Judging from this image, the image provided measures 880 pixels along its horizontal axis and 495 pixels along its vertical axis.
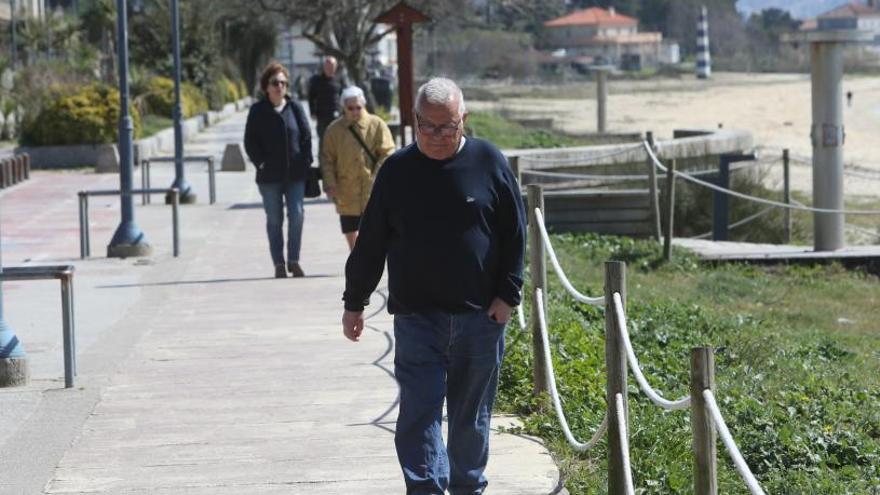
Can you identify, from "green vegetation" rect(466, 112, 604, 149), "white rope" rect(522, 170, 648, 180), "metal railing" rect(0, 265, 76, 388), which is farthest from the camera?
"green vegetation" rect(466, 112, 604, 149)

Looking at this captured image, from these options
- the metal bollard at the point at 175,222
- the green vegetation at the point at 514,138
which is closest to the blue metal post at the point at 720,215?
the green vegetation at the point at 514,138

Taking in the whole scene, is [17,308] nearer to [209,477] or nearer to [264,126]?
[264,126]

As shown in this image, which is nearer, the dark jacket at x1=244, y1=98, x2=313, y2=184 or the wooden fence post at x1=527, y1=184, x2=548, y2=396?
the wooden fence post at x1=527, y1=184, x2=548, y2=396

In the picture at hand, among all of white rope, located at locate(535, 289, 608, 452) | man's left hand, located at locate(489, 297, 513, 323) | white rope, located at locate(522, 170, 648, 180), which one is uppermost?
white rope, located at locate(522, 170, 648, 180)

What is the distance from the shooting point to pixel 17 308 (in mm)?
12633

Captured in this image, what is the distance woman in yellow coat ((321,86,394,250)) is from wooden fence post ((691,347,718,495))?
783cm

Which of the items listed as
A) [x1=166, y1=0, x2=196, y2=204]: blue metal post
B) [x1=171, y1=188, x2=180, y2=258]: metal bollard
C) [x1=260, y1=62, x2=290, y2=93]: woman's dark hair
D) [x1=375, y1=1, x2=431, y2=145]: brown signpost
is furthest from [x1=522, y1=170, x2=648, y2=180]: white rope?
[x1=260, y1=62, x2=290, y2=93]: woman's dark hair

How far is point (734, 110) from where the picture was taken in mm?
74625

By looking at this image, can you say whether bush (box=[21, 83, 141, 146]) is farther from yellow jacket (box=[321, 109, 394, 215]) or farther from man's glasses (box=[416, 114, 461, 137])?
man's glasses (box=[416, 114, 461, 137])

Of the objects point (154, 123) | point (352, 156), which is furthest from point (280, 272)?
point (154, 123)

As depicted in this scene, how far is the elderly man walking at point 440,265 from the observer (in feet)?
18.8

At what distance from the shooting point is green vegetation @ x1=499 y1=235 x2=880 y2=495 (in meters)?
7.04

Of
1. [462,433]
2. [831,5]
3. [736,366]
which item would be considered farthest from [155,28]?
[462,433]

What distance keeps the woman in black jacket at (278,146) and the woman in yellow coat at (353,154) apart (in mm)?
616
